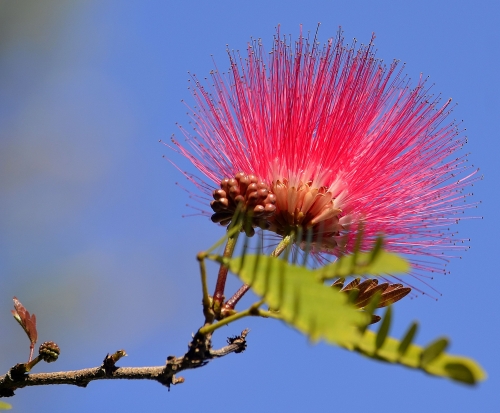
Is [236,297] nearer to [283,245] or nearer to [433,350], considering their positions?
[283,245]

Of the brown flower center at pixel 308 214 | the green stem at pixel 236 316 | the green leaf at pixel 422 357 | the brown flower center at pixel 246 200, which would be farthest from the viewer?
the brown flower center at pixel 308 214

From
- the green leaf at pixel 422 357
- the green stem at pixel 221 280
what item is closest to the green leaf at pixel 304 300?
the green leaf at pixel 422 357

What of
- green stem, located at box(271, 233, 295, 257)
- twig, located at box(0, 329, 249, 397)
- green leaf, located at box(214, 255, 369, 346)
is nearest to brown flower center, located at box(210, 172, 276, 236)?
green stem, located at box(271, 233, 295, 257)

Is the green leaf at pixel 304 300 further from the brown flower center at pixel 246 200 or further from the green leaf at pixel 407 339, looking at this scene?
the brown flower center at pixel 246 200

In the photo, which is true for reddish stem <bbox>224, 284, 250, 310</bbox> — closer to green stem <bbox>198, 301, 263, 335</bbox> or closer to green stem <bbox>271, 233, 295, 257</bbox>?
green stem <bbox>198, 301, 263, 335</bbox>

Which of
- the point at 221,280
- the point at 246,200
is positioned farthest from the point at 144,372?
the point at 246,200

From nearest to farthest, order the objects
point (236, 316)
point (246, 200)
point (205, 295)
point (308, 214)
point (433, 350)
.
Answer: point (433, 350), point (236, 316), point (205, 295), point (246, 200), point (308, 214)

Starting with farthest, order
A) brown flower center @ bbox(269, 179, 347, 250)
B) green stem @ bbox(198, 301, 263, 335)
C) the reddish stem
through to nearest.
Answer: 1. brown flower center @ bbox(269, 179, 347, 250)
2. the reddish stem
3. green stem @ bbox(198, 301, 263, 335)

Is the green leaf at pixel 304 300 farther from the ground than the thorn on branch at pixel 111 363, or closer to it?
farther from the ground

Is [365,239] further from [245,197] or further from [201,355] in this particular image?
[201,355]
